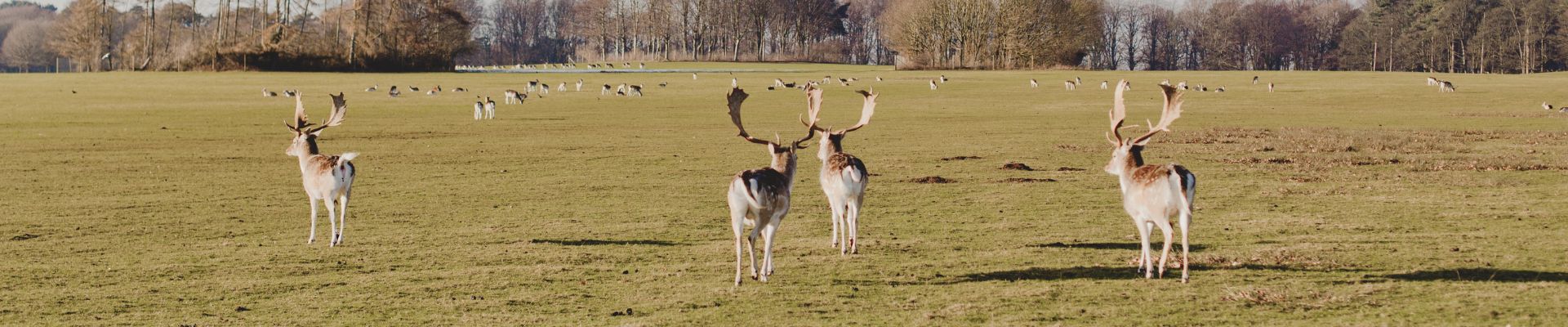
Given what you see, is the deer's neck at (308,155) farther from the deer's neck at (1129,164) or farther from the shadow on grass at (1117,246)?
the deer's neck at (1129,164)

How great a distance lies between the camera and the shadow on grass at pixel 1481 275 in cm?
1083

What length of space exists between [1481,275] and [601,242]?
871 centimetres

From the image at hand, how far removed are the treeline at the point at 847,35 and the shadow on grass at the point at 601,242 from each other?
282 feet

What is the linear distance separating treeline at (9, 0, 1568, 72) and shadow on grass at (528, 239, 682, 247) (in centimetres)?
8584

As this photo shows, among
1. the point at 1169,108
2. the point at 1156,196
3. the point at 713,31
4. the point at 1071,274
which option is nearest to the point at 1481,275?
the point at 1156,196

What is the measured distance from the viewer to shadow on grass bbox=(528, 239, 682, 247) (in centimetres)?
1416

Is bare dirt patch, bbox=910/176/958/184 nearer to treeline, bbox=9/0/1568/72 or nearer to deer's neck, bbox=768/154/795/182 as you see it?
deer's neck, bbox=768/154/795/182

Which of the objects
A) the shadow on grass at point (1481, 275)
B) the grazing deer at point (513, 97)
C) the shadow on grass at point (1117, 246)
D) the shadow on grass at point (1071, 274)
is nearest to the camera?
the shadow on grass at point (1481, 275)

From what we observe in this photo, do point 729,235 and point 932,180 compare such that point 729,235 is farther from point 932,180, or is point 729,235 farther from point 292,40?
point 292,40

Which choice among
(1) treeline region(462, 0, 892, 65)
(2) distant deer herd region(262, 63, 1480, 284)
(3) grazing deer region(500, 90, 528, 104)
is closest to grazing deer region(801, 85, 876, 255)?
(2) distant deer herd region(262, 63, 1480, 284)

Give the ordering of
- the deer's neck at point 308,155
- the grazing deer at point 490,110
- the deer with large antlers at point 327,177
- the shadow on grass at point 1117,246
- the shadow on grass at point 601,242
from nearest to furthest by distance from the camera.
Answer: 1. the shadow on grass at point 1117,246
2. the deer with large antlers at point 327,177
3. the shadow on grass at point 601,242
4. the deer's neck at point 308,155
5. the grazing deer at point 490,110

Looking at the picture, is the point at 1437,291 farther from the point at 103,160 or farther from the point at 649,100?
the point at 649,100

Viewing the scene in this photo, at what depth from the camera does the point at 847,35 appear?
190m

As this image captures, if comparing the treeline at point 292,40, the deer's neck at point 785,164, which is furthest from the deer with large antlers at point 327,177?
the treeline at point 292,40
